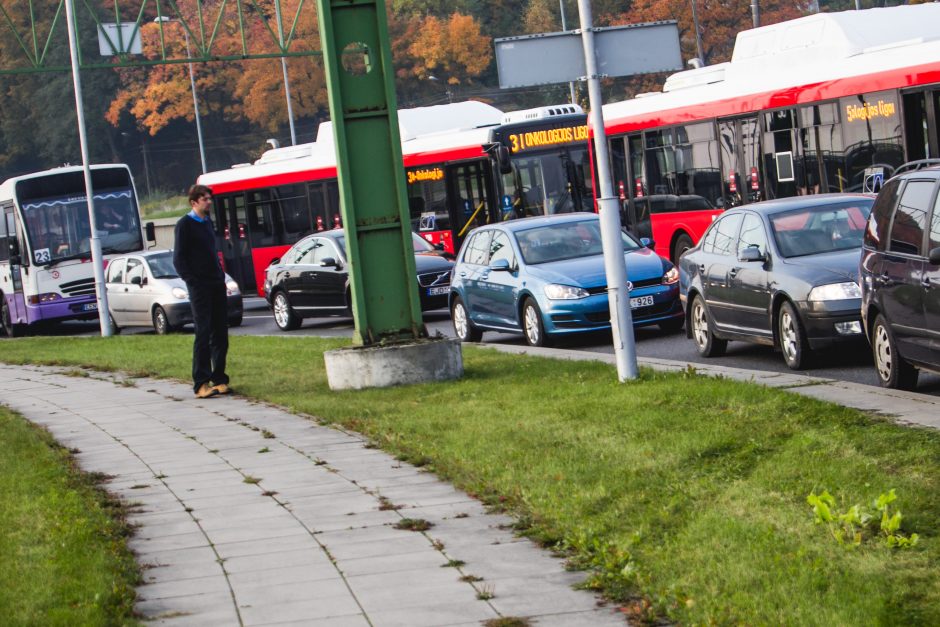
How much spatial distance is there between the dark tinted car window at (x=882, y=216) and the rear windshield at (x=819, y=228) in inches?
89.4

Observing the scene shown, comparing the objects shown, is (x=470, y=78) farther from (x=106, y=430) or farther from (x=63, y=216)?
(x=106, y=430)

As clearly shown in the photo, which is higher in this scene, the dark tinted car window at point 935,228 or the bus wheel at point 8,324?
the dark tinted car window at point 935,228

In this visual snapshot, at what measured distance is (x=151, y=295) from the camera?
29156 mm

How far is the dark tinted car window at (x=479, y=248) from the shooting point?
2034 cm

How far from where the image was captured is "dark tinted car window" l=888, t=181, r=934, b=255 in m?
11.1

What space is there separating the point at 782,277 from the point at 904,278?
9.64ft

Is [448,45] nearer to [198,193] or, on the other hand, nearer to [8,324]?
[8,324]

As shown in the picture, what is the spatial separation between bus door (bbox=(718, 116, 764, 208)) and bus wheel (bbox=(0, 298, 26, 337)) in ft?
58.2

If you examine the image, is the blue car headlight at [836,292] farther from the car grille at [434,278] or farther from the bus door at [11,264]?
the bus door at [11,264]

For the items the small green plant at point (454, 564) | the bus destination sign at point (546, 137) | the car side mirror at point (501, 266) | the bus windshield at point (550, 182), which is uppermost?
the bus destination sign at point (546, 137)

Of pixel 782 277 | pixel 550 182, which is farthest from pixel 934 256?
pixel 550 182

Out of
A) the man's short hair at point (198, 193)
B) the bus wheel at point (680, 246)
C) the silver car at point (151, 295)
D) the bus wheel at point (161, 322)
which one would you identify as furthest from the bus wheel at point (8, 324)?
the man's short hair at point (198, 193)

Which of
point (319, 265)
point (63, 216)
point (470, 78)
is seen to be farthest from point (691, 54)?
point (319, 265)

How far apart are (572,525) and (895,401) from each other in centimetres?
380
